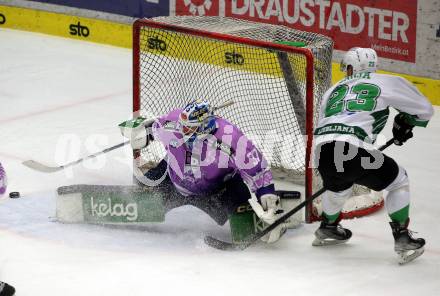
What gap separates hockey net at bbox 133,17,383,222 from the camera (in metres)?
5.98

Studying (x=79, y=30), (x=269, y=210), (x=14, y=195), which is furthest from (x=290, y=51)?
(x=79, y=30)

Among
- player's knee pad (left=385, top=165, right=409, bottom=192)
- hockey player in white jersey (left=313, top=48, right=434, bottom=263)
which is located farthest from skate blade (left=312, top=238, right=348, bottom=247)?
player's knee pad (left=385, top=165, right=409, bottom=192)

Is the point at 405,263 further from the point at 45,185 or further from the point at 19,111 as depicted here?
the point at 19,111

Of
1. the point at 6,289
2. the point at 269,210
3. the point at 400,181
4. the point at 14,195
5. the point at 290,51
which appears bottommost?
the point at 14,195

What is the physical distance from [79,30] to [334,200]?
442 cm

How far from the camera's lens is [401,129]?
18.0 ft

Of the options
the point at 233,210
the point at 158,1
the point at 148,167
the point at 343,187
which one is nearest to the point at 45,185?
the point at 148,167

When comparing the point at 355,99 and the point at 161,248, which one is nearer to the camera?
the point at 355,99

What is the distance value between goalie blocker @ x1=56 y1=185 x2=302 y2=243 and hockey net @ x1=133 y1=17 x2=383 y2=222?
18.7 inches

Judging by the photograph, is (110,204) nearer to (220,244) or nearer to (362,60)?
(220,244)

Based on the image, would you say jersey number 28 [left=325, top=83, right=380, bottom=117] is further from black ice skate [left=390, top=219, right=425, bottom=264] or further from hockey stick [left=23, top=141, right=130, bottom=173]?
hockey stick [left=23, top=141, right=130, bottom=173]

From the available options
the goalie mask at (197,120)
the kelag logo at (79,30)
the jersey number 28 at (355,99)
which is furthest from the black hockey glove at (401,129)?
the kelag logo at (79,30)

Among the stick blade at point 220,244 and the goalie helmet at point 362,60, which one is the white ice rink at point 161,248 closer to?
the stick blade at point 220,244

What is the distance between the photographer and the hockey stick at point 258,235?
17.6ft
